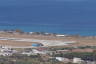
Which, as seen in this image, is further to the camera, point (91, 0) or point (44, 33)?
point (91, 0)

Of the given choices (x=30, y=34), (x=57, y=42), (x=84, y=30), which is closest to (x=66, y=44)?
(x=57, y=42)

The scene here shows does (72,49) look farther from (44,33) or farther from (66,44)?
(44,33)

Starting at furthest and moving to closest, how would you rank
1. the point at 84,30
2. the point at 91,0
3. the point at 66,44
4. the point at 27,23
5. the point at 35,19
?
1. the point at 91,0
2. the point at 35,19
3. the point at 27,23
4. the point at 84,30
5. the point at 66,44

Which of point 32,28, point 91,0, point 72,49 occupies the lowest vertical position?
point 72,49

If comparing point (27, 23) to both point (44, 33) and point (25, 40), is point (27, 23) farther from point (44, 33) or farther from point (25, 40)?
point (25, 40)

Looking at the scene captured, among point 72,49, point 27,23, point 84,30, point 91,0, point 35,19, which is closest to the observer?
point 72,49

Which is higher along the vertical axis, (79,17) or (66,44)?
(79,17)
